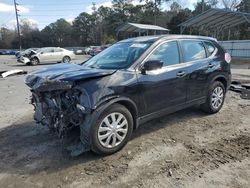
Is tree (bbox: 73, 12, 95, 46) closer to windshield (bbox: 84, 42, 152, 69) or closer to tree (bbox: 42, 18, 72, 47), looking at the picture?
tree (bbox: 42, 18, 72, 47)

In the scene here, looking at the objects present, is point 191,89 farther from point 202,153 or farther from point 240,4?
point 240,4

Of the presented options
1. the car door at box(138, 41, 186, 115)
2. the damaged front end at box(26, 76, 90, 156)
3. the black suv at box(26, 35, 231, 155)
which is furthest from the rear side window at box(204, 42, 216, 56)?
the damaged front end at box(26, 76, 90, 156)

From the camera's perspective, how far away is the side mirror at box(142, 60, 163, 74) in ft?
14.2

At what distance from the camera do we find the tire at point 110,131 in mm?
3880

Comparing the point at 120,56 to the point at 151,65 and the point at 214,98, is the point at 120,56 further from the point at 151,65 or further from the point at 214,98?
the point at 214,98

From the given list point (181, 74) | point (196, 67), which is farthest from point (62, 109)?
Result: point (196, 67)

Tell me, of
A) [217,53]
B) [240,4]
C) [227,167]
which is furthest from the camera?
[240,4]

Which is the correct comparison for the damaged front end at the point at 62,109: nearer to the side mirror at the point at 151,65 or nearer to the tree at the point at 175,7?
the side mirror at the point at 151,65

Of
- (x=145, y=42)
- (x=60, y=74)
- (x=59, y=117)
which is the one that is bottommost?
(x=59, y=117)

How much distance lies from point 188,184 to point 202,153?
0.91 metres

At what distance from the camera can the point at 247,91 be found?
808 centimetres

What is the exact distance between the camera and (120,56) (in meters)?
4.88

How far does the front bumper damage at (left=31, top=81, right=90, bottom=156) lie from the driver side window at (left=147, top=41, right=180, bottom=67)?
4.99 ft

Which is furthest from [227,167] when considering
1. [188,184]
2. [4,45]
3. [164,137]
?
[4,45]
